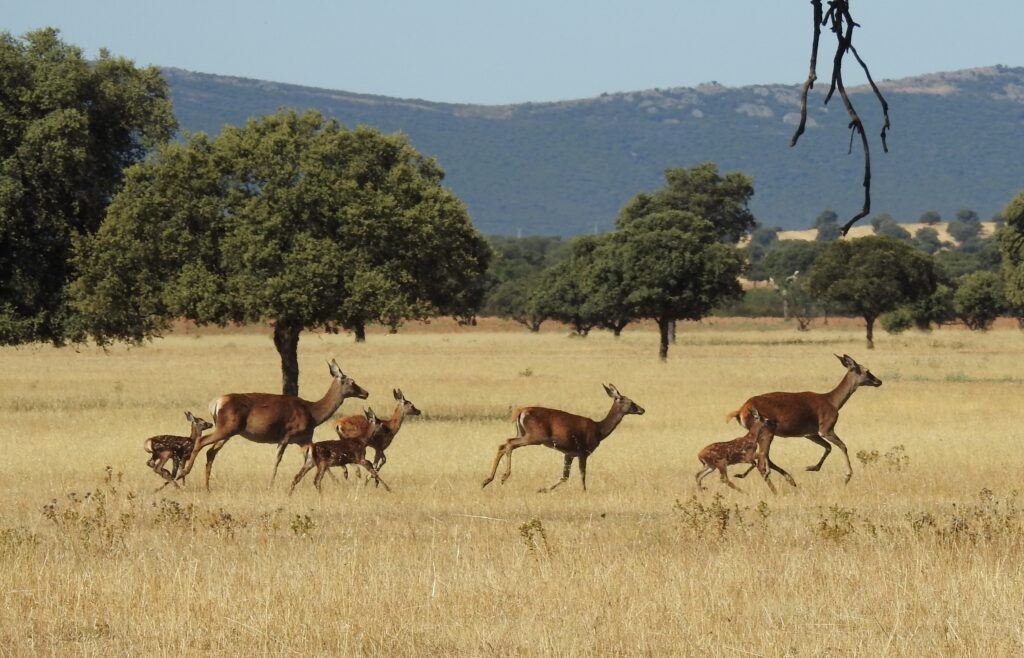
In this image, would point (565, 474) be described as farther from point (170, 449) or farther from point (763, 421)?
point (170, 449)

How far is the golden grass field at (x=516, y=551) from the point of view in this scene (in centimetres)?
959

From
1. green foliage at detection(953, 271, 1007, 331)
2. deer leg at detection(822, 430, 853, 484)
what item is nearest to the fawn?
deer leg at detection(822, 430, 853, 484)

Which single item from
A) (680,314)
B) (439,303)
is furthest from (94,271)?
(680,314)

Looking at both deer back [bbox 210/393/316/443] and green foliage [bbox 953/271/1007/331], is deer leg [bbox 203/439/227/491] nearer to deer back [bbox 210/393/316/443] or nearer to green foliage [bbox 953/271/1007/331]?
deer back [bbox 210/393/316/443]

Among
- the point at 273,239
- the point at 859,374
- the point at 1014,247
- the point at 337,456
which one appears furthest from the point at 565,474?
the point at 1014,247

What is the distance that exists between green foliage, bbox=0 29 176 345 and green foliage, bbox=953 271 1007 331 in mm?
83144

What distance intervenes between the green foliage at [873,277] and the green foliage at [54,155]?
49396 mm

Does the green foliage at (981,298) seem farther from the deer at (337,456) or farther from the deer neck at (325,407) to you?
the deer at (337,456)

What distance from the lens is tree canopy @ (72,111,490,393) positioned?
3086 centimetres

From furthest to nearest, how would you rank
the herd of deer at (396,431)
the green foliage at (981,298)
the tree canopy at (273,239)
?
the green foliage at (981,298) < the tree canopy at (273,239) < the herd of deer at (396,431)

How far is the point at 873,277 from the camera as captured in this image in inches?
3105

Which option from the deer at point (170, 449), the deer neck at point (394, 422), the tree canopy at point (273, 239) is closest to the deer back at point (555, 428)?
the deer neck at point (394, 422)

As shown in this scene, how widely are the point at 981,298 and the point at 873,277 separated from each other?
32741 millimetres

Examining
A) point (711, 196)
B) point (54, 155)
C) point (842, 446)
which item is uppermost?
point (711, 196)
